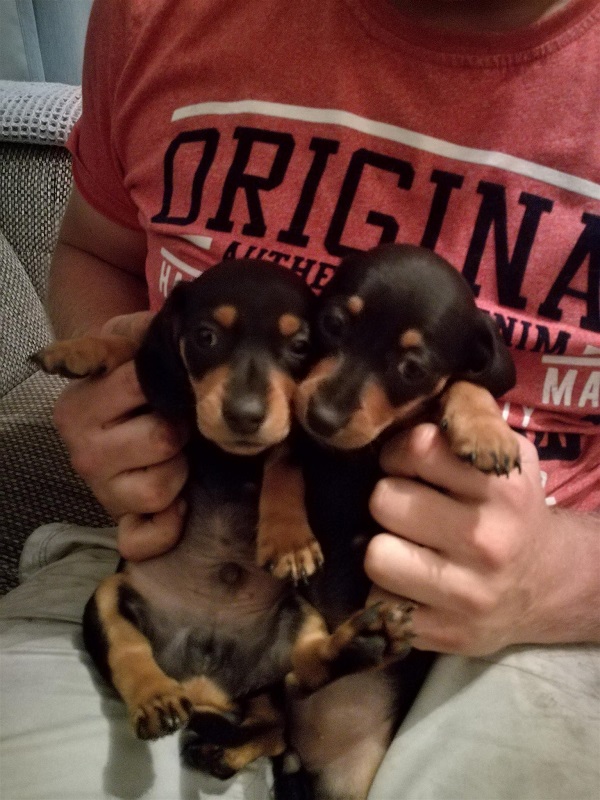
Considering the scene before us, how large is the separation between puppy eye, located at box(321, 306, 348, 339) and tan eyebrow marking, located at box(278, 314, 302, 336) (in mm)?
39

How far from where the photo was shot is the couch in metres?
1.49

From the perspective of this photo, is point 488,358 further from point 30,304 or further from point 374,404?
point 30,304

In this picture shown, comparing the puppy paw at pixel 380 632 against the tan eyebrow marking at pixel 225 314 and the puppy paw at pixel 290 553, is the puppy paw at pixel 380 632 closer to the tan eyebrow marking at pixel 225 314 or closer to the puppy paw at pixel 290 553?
the puppy paw at pixel 290 553

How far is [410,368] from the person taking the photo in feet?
3.26

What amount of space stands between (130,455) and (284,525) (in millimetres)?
262

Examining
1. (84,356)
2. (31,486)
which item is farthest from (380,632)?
(31,486)

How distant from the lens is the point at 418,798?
2.94 ft

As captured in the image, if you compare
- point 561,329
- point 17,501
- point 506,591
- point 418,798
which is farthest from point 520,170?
point 17,501

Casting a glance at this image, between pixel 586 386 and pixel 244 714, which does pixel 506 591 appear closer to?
pixel 586 386

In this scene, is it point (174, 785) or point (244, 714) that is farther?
point (244, 714)

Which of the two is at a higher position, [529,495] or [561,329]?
[561,329]

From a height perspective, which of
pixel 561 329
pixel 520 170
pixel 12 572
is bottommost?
pixel 12 572

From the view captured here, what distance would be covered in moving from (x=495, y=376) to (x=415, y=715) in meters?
0.47

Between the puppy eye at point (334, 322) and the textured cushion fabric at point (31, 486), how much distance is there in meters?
0.74
